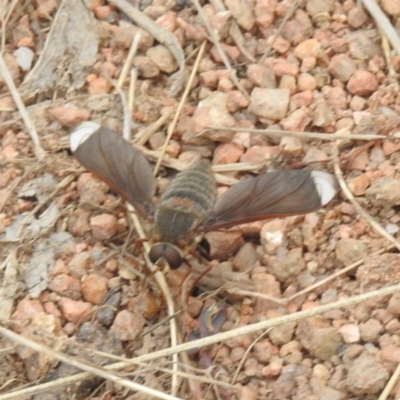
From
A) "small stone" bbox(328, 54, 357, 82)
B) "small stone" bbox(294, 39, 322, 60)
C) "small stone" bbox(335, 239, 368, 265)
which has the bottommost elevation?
"small stone" bbox(335, 239, 368, 265)

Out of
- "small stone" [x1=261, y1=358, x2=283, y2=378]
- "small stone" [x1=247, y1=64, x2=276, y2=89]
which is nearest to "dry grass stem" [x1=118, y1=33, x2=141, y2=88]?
"small stone" [x1=247, y1=64, x2=276, y2=89]

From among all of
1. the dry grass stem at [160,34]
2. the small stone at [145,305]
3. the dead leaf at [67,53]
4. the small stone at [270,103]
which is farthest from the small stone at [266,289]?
the dead leaf at [67,53]

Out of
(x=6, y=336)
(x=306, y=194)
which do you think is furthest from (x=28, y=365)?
(x=306, y=194)

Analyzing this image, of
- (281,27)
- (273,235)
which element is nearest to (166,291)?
(273,235)

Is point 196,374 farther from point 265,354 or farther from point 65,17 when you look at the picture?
point 65,17

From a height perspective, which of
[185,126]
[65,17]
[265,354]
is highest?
[65,17]

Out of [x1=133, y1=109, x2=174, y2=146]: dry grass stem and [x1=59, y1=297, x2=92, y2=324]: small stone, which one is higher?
[x1=133, y1=109, x2=174, y2=146]: dry grass stem

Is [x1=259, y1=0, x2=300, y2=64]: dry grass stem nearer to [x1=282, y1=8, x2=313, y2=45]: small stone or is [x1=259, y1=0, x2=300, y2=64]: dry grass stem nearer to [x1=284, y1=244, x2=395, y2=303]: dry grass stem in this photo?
[x1=282, y1=8, x2=313, y2=45]: small stone
